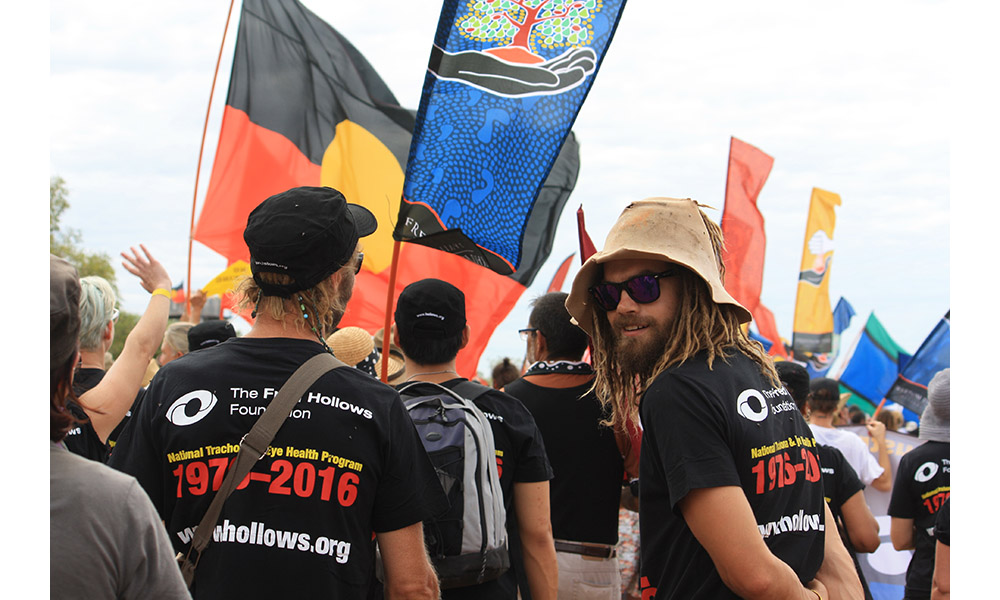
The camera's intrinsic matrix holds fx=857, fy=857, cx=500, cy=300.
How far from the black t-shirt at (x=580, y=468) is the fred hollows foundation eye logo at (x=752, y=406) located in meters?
1.77

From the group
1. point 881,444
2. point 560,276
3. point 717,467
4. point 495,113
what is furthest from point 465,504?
point 560,276

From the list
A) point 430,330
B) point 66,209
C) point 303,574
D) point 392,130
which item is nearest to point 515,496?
point 430,330

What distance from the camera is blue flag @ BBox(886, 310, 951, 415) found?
372 inches

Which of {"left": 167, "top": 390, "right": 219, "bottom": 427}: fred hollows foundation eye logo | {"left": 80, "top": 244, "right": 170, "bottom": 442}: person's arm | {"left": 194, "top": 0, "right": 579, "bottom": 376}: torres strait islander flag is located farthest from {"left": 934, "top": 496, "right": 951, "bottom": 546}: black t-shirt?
{"left": 194, "top": 0, "right": 579, "bottom": 376}: torres strait islander flag

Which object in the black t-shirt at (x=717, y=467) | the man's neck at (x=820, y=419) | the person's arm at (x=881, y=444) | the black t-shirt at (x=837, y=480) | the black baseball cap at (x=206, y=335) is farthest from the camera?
the person's arm at (x=881, y=444)

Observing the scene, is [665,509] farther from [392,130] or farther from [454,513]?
[392,130]

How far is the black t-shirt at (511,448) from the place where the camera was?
10.8 ft

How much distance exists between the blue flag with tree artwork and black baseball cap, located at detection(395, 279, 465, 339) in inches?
32.1

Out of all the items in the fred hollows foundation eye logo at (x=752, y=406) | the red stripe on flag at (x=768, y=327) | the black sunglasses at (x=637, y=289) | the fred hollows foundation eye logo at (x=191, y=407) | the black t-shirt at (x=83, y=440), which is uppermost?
the black sunglasses at (x=637, y=289)

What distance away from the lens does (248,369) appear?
2.21 metres

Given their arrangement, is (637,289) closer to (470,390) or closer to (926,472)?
(470,390)

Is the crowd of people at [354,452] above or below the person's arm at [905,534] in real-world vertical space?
above

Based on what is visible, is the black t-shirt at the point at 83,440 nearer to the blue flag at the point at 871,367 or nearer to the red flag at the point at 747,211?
the red flag at the point at 747,211

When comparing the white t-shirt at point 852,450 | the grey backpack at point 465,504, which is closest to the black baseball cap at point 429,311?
the grey backpack at point 465,504
